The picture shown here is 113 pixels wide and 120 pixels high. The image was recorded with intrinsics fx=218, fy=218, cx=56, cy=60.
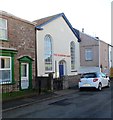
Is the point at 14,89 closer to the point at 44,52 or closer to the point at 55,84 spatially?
the point at 55,84

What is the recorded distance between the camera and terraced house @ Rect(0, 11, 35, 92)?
15.6 meters

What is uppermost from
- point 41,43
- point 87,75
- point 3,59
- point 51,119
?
point 41,43

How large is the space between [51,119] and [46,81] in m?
9.90

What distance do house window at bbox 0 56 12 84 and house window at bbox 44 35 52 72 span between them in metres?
5.37

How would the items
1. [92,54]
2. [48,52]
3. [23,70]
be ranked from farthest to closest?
[92,54], [48,52], [23,70]

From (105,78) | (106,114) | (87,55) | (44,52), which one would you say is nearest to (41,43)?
(44,52)

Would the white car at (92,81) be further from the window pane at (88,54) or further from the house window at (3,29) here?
the window pane at (88,54)

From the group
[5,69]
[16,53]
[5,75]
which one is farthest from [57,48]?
[5,75]

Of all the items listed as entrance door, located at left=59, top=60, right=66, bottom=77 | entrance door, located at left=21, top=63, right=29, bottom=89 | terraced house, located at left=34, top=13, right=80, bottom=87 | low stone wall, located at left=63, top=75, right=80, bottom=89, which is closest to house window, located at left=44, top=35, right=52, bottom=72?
terraced house, located at left=34, top=13, right=80, bottom=87

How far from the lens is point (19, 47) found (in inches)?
667

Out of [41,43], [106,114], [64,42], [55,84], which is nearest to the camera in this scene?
[106,114]

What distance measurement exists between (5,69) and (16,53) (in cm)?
159

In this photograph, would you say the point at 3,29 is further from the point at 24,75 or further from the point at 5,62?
the point at 24,75

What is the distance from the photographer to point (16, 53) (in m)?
16.5
